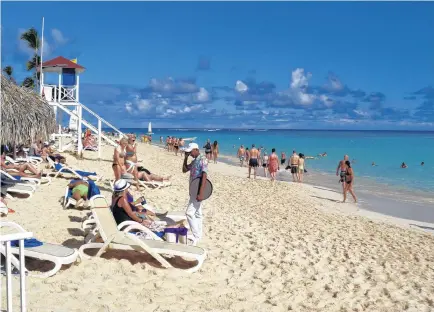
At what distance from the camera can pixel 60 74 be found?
1838cm

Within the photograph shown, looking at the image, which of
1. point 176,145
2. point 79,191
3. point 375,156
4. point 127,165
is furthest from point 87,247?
point 375,156

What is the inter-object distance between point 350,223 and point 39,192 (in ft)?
21.2

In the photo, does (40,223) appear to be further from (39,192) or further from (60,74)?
(60,74)

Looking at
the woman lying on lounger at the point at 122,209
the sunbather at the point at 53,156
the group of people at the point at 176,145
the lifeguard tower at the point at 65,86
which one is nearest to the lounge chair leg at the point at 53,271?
the woman lying on lounger at the point at 122,209

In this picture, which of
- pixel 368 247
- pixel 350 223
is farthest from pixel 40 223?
pixel 350 223

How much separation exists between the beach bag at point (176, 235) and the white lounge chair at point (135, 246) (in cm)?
35

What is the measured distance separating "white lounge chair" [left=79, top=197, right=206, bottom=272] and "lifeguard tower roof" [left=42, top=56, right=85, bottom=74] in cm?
1455

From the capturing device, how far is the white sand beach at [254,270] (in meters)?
Result: 4.20

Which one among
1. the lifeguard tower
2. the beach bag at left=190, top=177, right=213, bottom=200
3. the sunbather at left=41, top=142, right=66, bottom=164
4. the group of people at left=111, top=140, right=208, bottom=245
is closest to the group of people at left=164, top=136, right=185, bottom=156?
the lifeguard tower

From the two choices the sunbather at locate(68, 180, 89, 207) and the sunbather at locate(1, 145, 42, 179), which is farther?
the sunbather at locate(1, 145, 42, 179)

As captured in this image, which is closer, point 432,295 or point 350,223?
point 432,295

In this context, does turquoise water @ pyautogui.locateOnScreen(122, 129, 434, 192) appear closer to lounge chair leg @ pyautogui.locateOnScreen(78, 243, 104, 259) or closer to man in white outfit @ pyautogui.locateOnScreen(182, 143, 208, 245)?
man in white outfit @ pyautogui.locateOnScreen(182, 143, 208, 245)

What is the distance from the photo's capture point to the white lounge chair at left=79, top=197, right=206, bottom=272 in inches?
191

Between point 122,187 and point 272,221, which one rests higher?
point 122,187
